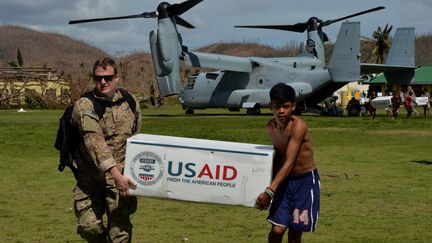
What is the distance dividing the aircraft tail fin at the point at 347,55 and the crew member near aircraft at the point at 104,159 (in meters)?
39.5

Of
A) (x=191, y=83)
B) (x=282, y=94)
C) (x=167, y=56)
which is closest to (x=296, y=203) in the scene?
(x=282, y=94)

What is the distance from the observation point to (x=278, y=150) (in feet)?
20.8

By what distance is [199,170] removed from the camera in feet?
19.8

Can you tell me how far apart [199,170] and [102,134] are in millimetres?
810

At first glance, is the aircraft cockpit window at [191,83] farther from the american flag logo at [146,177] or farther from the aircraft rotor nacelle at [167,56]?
the american flag logo at [146,177]

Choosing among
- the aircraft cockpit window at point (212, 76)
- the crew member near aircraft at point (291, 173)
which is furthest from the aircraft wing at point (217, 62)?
the crew member near aircraft at point (291, 173)

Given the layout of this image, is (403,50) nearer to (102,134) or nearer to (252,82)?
(252,82)

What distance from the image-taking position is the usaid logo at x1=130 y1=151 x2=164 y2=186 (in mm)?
6086

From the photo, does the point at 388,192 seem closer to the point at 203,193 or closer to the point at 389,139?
the point at 203,193

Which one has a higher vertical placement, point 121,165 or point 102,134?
point 102,134

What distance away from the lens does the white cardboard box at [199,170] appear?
600cm

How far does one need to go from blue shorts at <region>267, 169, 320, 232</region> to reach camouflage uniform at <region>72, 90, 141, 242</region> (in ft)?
3.74

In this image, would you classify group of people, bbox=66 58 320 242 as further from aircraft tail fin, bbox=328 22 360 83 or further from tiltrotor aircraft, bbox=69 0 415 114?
aircraft tail fin, bbox=328 22 360 83

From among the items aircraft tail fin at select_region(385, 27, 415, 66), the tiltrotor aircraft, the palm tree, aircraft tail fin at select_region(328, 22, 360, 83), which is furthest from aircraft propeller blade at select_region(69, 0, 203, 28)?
the palm tree
